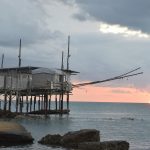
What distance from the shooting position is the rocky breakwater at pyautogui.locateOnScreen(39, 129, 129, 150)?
42375 mm

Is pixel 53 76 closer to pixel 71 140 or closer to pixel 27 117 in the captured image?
pixel 27 117

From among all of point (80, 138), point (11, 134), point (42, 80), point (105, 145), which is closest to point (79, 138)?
point (80, 138)

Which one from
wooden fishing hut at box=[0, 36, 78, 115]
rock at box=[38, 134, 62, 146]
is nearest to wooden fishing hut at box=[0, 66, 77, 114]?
wooden fishing hut at box=[0, 36, 78, 115]

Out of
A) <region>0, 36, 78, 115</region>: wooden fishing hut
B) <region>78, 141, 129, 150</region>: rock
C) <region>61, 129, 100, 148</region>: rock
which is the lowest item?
<region>78, 141, 129, 150</region>: rock

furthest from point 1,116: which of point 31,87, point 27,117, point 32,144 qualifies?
point 32,144

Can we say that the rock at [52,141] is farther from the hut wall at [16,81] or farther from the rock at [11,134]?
the hut wall at [16,81]

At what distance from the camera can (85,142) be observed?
44.4m

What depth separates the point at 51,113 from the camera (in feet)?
352

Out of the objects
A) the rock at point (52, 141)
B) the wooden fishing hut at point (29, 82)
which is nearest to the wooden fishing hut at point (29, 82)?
the wooden fishing hut at point (29, 82)

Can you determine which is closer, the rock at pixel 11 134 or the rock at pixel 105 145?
the rock at pixel 105 145

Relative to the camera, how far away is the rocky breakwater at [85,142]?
42375mm

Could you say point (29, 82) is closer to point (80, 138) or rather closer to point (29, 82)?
point (29, 82)

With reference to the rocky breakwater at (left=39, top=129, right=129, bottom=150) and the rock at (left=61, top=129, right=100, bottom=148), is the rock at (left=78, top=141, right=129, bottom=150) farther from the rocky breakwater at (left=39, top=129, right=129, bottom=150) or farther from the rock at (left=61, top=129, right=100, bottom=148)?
the rock at (left=61, top=129, right=100, bottom=148)

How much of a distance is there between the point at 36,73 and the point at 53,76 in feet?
10.4
